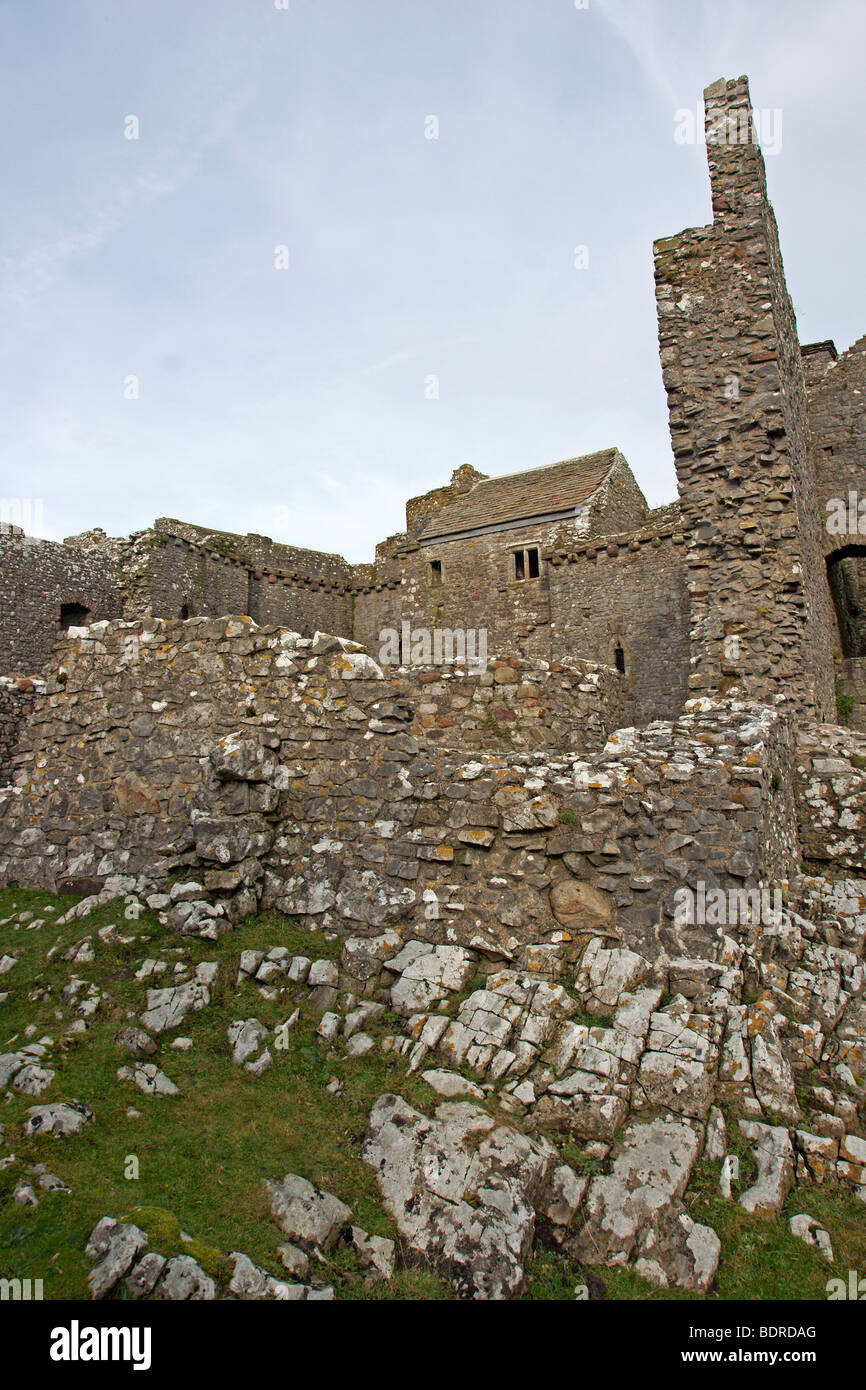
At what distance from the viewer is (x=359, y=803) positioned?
7441 mm

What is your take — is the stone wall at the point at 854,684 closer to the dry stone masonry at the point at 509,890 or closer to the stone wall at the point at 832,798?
the dry stone masonry at the point at 509,890

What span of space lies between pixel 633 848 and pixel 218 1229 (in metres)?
4.13

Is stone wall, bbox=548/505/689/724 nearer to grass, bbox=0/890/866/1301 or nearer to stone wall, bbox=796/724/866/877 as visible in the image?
stone wall, bbox=796/724/866/877

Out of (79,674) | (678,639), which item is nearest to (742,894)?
(79,674)

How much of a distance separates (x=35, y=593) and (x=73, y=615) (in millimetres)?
1322

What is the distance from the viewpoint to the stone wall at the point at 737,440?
1075 centimetres

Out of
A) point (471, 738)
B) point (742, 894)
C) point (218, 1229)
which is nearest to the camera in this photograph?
point (218, 1229)

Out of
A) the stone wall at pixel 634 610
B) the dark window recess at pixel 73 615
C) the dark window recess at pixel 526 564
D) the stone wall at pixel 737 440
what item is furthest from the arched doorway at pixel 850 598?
the dark window recess at pixel 73 615

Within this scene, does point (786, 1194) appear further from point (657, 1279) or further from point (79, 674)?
point (79, 674)

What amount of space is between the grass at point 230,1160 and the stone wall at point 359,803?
99 centimetres

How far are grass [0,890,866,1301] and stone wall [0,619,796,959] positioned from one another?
0.99 meters

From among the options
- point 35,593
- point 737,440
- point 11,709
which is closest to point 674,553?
point 737,440
